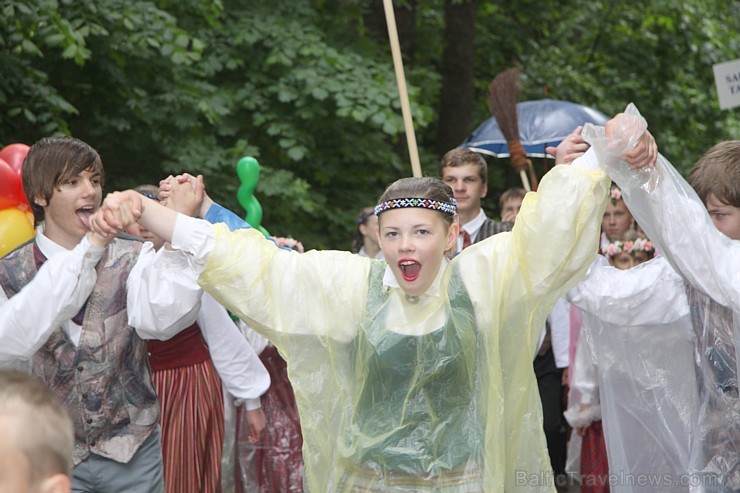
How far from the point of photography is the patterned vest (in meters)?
3.89

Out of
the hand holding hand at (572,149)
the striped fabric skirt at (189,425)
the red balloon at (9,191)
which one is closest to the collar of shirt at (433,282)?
the hand holding hand at (572,149)

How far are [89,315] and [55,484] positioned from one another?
5.59 ft

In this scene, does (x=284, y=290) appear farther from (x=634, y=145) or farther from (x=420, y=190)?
(x=634, y=145)

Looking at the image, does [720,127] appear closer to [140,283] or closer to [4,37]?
[4,37]

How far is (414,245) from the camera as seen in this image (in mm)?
3492

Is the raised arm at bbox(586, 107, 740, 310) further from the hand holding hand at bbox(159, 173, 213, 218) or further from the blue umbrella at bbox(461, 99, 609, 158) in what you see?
the blue umbrella at bbox(461, 99, 609, 158)

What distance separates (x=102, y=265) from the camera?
4.04 meters

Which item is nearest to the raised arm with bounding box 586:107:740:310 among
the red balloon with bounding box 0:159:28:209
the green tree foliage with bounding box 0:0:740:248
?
the red balloon with bounding box 0:159:28:209

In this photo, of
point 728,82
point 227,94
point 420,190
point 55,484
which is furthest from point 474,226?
point 55,484

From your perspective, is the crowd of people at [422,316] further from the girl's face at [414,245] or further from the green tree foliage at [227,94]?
the green tree foliage at [227,94]

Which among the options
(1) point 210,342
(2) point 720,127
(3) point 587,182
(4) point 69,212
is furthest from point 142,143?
(2) point 720,127

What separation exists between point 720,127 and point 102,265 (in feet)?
41.7

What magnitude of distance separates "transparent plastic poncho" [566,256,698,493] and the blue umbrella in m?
4.77

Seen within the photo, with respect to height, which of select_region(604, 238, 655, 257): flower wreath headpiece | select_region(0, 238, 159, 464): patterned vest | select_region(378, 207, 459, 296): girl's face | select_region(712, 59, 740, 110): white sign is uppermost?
select_region(712, 59, 740, 110): white sign
